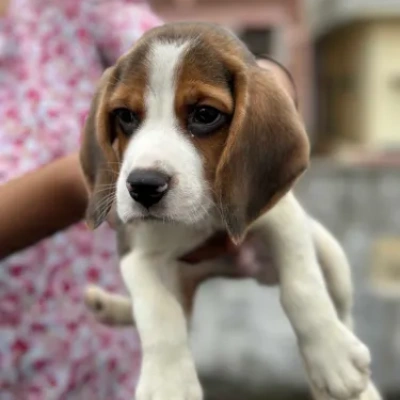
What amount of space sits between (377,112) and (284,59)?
1690mm

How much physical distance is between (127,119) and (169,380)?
0.45 meters

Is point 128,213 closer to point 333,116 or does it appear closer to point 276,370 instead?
point 276,370

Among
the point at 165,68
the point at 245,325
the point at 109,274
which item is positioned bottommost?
the point at 245,325

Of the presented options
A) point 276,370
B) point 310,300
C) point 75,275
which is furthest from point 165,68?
point 276,370

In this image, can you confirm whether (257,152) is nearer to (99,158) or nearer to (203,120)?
(203,120)

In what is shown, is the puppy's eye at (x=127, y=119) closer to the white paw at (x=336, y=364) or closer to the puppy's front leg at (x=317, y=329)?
the puppy's front leg at (x=317, y=329)

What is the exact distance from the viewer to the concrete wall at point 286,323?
678 centimetres

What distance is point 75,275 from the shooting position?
2133 mm

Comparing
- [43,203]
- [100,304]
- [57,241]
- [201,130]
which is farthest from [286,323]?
[201,130]

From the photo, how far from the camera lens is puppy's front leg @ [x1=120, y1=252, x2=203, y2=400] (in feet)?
4.96

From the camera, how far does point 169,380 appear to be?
59.5 inches

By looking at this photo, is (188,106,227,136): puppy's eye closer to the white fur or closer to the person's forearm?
the white fur

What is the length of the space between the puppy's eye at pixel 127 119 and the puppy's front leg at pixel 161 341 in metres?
0.26

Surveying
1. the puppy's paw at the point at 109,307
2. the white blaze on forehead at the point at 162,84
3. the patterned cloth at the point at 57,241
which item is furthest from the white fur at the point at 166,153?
the patterned cloth at the point at 57,241
